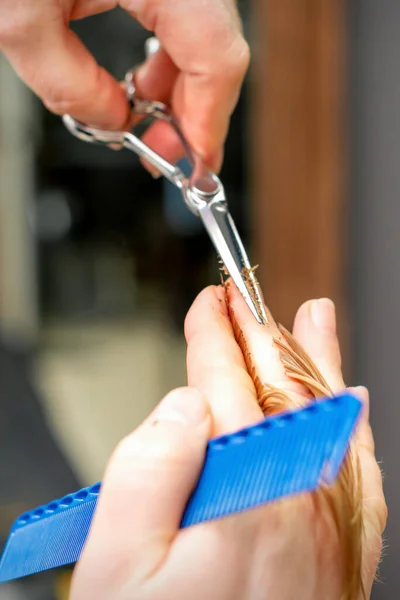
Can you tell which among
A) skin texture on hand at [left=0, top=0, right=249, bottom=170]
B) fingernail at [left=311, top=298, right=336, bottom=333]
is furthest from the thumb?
skin texture on hand at [left=0, top=0, right=249, bottom=170]

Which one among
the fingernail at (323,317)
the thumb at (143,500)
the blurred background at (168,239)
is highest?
Result: the thumb at (143,500)

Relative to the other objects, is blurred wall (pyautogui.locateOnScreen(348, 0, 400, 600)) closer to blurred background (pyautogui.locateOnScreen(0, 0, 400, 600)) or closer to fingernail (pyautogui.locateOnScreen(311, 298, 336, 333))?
blurred background (pyautogui.locateOnScreen(0, 0, 400, 600))

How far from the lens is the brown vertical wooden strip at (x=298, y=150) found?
4.01ft

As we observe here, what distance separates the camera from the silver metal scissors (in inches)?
13.2

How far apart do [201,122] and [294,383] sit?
0.21 metres

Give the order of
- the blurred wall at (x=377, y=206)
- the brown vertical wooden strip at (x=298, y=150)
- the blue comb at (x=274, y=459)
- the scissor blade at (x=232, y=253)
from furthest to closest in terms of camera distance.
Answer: the brown vertical wooden strip at (x=298, y=150), the blurred wall at (x=377, y=206), the scissor blade at (x=232, y=253), the blue comb at (x=274, y=459)

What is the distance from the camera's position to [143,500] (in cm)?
23

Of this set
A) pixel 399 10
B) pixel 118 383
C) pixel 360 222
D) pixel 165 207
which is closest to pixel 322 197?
pixel 360 222

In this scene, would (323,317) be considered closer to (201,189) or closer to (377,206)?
(201,189)

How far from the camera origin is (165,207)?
6.34ft

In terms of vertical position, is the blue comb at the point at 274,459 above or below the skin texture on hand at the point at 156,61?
below

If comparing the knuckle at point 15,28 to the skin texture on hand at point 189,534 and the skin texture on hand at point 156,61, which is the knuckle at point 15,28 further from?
the skin texture on hand at point 189,534

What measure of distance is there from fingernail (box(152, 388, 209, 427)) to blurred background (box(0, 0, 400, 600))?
25 centimetres

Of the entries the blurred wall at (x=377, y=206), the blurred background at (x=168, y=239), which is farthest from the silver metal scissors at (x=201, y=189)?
the blurred wall at (x=377, y=206)
